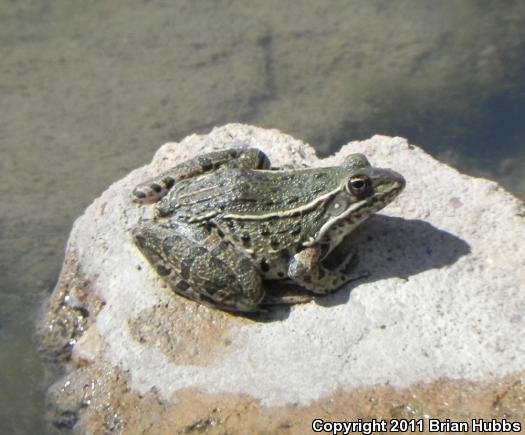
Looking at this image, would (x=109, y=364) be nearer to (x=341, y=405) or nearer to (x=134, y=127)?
(x=341, y=405)

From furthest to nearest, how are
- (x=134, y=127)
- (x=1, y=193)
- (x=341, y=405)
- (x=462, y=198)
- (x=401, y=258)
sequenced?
(x=134, y=127)
(x=1, y=193)
(x=462, y=198)
(x=401, y=258)
(x=341, y=405)

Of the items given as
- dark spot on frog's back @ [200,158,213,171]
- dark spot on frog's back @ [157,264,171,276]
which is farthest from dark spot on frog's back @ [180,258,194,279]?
dark spot on frog's back @ [200,158,213,171]

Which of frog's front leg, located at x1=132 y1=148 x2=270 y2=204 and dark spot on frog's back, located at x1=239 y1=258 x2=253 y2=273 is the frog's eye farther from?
frog's front leg, located at x1=132 y1=148 x2=270 y2=204

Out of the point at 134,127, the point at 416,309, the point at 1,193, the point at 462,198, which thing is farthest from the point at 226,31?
the point at 416,309

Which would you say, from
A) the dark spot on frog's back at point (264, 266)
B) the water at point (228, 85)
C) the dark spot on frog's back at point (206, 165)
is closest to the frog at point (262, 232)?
the dark spot on frog's back at point (264, 266)

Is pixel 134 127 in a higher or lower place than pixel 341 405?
lower
